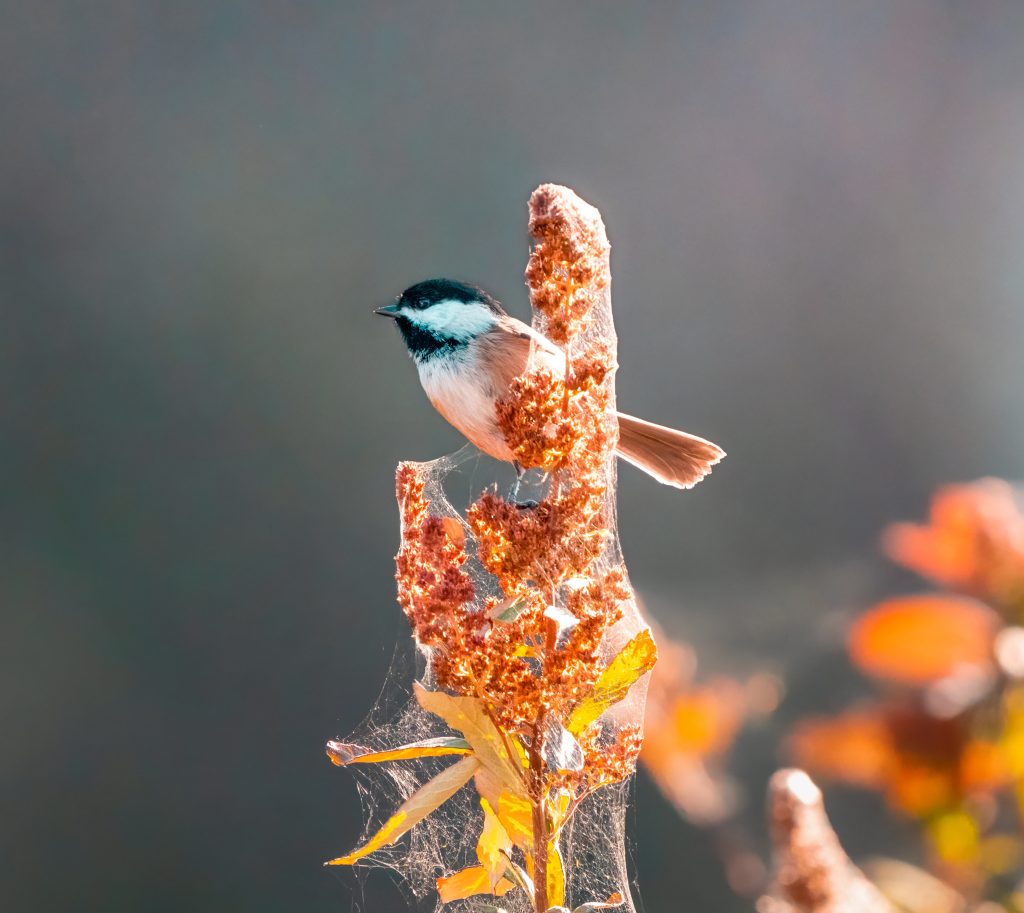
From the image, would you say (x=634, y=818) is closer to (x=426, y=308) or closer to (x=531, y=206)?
(x=426, y=308)

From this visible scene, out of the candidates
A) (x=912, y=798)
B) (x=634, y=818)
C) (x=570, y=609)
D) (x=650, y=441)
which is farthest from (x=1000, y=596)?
(x=634, y=818)

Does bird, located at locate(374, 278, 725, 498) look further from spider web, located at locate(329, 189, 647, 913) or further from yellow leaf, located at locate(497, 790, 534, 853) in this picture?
yellow leaf, located at locate(497, 790, 534, 853)

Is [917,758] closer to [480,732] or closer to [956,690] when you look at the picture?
[956,690]

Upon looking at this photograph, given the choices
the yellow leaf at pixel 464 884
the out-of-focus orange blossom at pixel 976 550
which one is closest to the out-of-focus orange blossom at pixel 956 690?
the out-of-focus orange blossom at pixel 976 550

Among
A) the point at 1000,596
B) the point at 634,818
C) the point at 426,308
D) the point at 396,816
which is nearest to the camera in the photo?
the point at 1000,596

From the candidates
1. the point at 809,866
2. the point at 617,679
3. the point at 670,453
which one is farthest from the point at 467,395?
the point at 809,866

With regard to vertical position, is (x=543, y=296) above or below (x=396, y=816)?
above

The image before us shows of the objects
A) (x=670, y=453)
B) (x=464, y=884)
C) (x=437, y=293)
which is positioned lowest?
(x=464, y=884)
